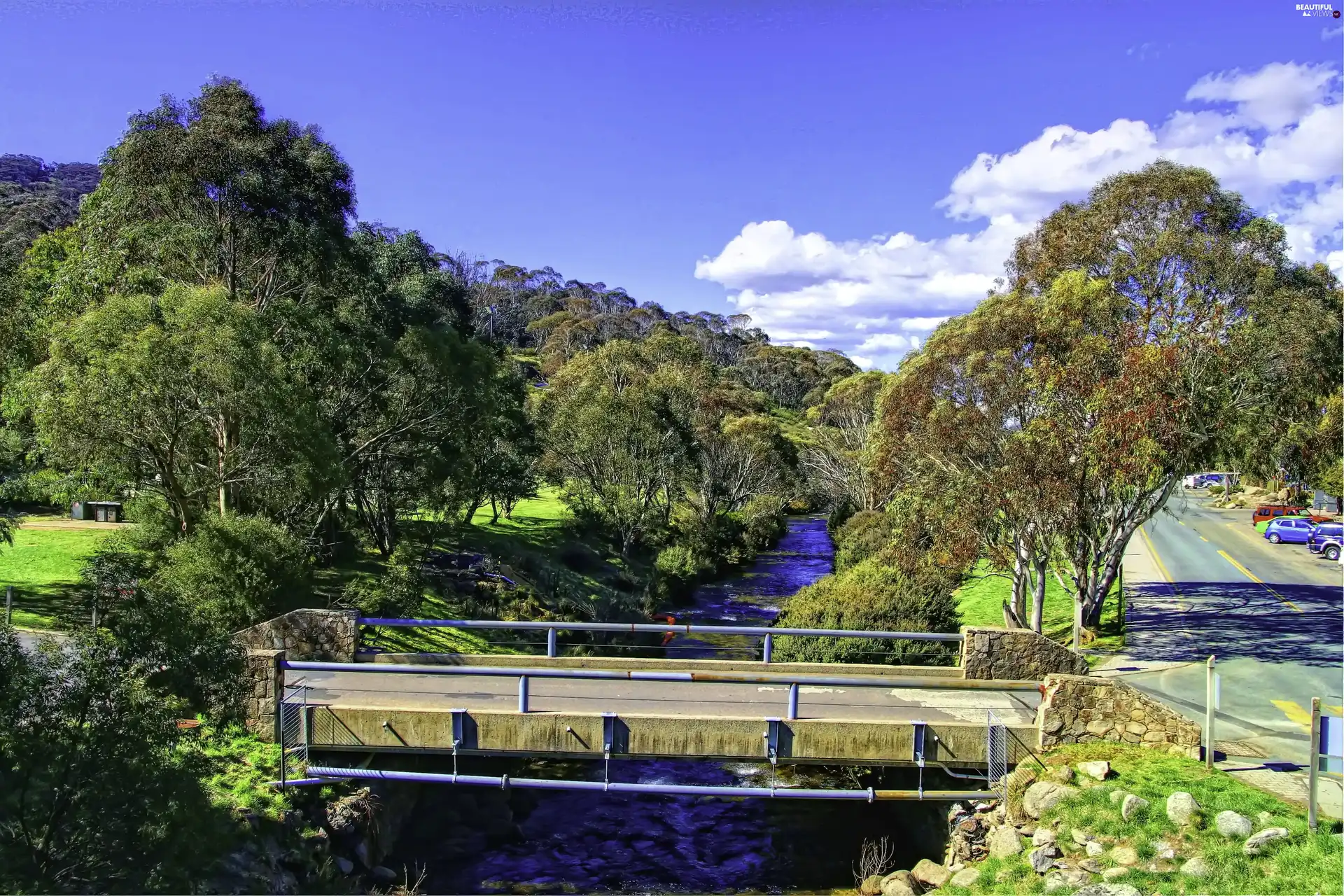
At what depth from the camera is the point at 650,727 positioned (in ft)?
39.0

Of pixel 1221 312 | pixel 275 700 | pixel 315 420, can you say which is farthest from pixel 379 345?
pixel 1221 312

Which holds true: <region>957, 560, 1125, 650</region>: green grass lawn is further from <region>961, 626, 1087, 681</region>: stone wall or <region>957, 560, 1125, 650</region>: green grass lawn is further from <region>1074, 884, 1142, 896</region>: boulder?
<region>1074, 884, 1142, 896</region>: boulder

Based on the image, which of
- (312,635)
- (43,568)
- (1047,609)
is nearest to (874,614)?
(1047,609)

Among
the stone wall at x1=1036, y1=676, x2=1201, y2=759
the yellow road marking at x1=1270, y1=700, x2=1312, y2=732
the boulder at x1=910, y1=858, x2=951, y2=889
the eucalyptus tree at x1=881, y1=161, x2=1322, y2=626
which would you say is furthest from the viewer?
the eucalyptus tree at x1=881, y1=161, x2=1322, y2=626

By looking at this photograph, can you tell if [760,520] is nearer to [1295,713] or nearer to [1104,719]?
[1295,713]

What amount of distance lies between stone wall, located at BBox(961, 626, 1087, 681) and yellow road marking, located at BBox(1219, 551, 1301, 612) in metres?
17.9

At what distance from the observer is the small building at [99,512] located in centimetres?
3134

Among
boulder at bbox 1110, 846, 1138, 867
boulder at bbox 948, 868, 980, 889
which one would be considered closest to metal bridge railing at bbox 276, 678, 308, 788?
boulder at bbox 948, 868, 980, 889

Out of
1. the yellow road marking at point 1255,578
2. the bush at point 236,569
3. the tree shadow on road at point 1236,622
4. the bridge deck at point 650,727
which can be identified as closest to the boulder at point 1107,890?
the bridge deck at point 650,727

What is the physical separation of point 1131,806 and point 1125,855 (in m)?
0.73

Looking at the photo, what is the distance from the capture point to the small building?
31344 millimetres

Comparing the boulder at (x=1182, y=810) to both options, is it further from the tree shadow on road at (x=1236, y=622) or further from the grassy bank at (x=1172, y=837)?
the tree shadow on road at (x=1236, y=622)

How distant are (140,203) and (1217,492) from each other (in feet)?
241

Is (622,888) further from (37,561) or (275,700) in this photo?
(37,561)
